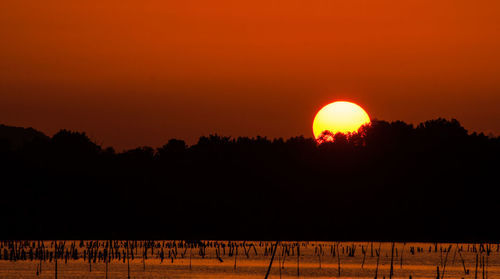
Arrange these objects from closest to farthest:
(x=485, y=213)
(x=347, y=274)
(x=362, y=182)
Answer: (x=347, y=274), (x=485, y=213), (x=362, y=182)

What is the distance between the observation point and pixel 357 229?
4235 inches

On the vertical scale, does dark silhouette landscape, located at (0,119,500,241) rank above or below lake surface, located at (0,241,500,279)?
above

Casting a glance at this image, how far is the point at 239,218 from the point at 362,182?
1410 centimetres

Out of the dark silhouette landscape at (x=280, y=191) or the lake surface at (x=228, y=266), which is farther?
the dark silhouette landscape at (x=280, y=191)

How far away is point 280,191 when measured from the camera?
385ft

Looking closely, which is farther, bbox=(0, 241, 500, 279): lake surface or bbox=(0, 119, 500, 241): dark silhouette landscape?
bbox=(0, 119, 500, 241): dark silhouette landscape

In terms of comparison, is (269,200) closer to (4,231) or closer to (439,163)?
(439,163)

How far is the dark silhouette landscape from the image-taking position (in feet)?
351

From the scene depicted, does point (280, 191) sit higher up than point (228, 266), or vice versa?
point (280, 191)

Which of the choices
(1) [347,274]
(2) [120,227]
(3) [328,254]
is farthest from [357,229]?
(1) [347,274]

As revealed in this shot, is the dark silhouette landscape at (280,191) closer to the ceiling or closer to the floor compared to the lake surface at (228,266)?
closer to the ceiling

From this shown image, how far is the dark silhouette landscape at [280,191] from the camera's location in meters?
107

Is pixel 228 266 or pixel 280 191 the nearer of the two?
pixel 228 266

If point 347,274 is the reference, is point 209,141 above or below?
above
